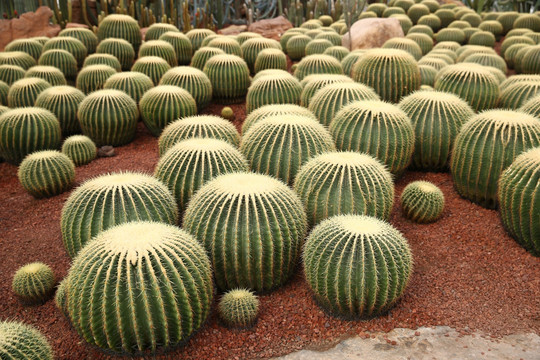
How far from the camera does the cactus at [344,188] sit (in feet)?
14.6

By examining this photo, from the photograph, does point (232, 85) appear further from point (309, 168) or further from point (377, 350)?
point (377, 350)

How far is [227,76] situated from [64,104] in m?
2.91

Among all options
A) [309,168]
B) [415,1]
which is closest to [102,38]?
[309,168]

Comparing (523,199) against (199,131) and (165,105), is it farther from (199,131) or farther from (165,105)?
(165,105)

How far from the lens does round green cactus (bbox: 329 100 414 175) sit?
5656mm

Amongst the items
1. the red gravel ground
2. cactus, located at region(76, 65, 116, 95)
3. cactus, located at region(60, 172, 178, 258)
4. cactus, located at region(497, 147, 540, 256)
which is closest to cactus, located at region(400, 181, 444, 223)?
the red gravel ground

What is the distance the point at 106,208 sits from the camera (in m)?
4.11

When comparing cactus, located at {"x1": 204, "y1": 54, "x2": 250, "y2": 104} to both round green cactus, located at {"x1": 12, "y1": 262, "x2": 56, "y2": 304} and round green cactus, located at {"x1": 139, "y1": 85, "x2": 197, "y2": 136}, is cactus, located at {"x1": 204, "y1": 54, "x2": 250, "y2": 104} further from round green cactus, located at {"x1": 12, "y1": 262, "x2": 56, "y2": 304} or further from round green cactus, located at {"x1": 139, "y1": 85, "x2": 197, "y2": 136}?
round green cactus, located at {"x1": 12, "y1": 262, "x2": 56, "y2": 304}

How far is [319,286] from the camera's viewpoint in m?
3.72

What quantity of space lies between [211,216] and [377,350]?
5.41 ft

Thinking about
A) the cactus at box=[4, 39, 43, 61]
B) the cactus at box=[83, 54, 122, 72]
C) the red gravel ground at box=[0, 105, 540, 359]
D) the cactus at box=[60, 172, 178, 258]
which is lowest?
the red gravel ground at box=[0, 105, 540, 359]

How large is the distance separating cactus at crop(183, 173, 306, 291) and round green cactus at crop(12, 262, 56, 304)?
54.0 inches

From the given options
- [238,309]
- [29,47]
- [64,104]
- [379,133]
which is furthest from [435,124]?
[29,47]

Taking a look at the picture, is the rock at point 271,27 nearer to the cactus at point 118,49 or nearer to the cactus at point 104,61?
the cactus at point 118,49
